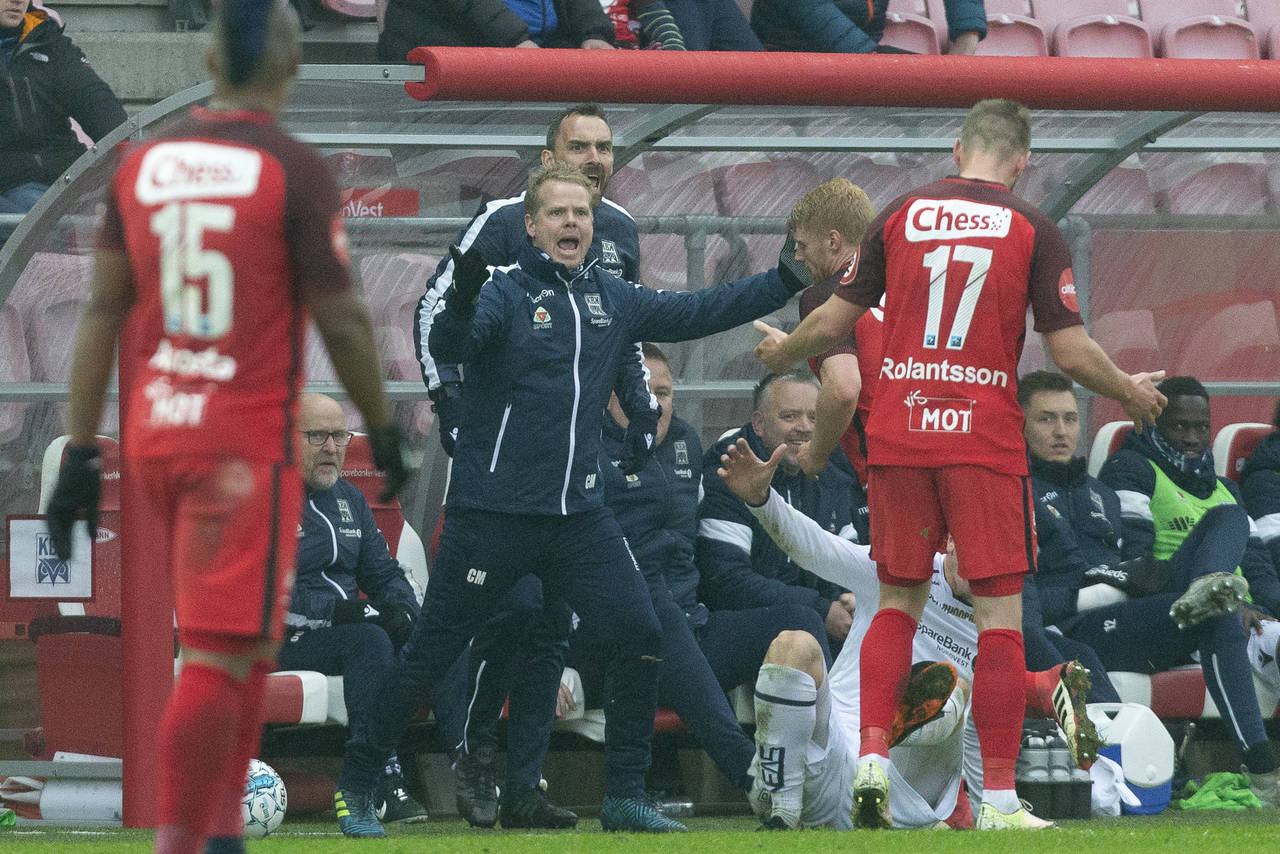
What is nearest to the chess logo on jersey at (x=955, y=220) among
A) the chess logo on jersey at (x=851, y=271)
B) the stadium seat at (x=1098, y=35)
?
the chess logo on jersey at (x=851, y=271)

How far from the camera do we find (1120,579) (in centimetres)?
710

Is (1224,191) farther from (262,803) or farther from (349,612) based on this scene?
(262,803)

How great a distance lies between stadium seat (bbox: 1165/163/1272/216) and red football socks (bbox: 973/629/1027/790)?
344 centimetres

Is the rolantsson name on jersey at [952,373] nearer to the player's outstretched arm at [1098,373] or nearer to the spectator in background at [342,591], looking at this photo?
the player's outstretched arm at [1098,373]

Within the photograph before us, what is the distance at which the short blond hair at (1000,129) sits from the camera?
497 cm

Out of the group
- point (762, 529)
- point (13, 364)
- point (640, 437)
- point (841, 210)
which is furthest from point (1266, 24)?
point (13, 364)

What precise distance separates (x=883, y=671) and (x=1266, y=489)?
11.0ft

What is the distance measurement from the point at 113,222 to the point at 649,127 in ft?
11.9

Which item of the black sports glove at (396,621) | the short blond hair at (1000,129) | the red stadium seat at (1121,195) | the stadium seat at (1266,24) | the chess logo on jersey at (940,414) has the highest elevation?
the stadium seat at (1266,24)

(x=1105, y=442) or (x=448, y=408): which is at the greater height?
(x=1105, y=442)

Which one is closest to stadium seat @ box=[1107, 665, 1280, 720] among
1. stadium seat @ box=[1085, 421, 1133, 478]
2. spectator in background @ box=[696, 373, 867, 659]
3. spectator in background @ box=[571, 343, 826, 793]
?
stadium seat @ box=[1085, 421, 1133, 478]

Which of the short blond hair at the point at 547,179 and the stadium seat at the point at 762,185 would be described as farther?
the stadium seat at the point at 762,185

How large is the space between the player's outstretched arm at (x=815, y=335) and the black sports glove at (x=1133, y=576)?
2439 millimetres

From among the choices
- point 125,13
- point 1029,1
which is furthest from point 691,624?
point 1029,1
